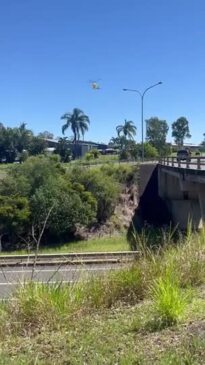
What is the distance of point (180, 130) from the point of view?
177000 mm

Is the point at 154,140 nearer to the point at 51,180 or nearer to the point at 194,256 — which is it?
the point at 51,180

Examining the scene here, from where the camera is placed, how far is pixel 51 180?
48.2 m

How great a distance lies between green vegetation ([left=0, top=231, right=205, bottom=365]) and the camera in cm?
487

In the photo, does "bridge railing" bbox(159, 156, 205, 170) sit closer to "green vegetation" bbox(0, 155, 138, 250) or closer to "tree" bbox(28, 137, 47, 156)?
"green vegetation" bbox(0, 155, 138, 250)

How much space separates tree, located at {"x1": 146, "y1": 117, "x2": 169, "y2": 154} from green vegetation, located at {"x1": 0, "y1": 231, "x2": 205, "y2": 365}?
13631 cm

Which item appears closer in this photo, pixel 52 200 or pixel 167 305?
pixel 167 305

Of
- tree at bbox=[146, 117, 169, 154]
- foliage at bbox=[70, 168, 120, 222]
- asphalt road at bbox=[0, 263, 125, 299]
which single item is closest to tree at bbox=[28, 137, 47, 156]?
tree at bbox=[146, 117, 169, 154]

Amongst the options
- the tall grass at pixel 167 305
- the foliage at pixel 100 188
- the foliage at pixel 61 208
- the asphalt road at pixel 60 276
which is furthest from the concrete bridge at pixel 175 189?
the tall grass at pixel 167 305

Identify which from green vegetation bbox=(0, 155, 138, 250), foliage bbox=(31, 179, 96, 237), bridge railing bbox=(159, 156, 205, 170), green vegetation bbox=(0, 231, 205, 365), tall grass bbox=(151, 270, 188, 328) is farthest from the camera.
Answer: foliage bbox=(31, 179, 96, 237)

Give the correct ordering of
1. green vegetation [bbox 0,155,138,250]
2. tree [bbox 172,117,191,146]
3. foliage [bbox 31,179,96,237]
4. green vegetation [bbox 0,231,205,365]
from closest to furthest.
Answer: green vegetation [bbox 0,231,205,365]
green vegetation [bbox 0,155,138,250]
foliage [bbox 31,179,96,237]
tree [bbox 172,117,191,146]

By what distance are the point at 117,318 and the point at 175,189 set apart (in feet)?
143

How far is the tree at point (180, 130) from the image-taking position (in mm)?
175000

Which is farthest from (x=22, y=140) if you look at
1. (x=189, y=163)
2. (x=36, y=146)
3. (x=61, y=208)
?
(x=189, y=163)

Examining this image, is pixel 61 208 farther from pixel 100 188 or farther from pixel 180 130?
pixel 180 130
